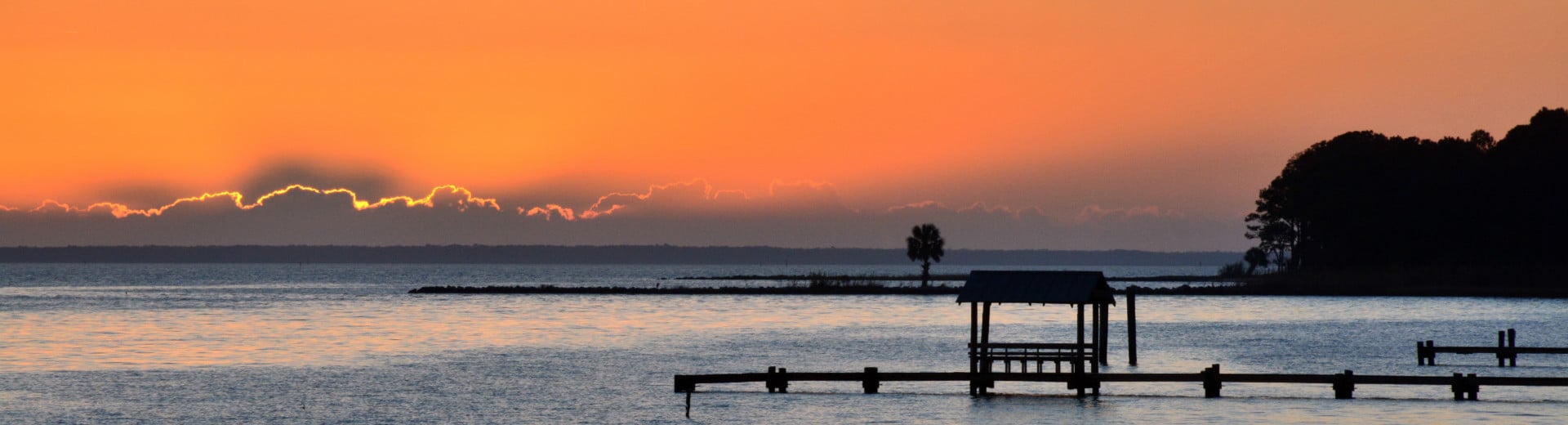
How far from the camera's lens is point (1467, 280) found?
446 ft

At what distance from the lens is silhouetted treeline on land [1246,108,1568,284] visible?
13800 cm

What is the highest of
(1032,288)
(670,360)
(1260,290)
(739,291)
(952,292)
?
(1260,290)

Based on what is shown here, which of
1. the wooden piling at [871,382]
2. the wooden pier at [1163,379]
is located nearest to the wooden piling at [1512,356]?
the wooden pier at [1163,379]

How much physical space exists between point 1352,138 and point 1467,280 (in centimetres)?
2285

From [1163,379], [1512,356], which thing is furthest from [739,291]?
[1163,379]

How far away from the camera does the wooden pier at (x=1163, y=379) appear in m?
40.7

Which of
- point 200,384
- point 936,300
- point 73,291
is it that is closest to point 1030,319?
point 936,300

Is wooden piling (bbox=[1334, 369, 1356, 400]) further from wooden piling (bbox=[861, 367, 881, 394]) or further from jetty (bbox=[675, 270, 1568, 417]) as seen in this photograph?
wooden piling (bbox=[861, 367, 881, 394])

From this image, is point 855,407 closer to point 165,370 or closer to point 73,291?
point 165,370

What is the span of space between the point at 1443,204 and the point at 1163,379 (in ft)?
362

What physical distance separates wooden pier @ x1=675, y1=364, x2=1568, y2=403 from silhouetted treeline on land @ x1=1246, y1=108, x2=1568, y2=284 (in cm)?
9890

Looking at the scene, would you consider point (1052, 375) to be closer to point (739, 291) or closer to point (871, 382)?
point (871, 382)

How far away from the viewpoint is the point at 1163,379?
41.5 m

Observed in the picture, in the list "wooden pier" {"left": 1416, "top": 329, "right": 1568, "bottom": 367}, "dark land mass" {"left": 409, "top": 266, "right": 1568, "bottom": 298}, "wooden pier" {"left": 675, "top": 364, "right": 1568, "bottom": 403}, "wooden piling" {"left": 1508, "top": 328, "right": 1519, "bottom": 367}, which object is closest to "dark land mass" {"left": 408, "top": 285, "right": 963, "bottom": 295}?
"dark land mass" {"left": 409, "top": 266, "right": 1568, "bottom": 298}
